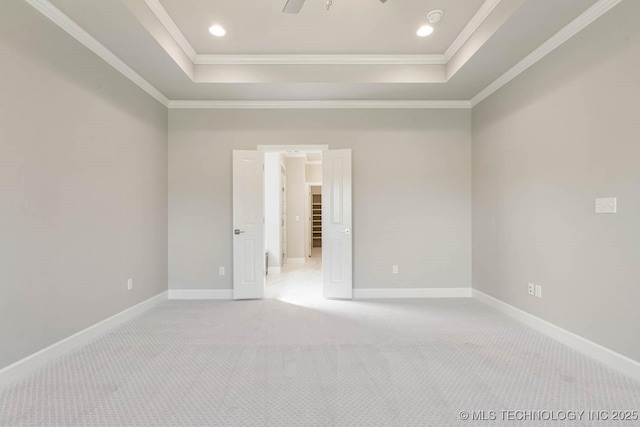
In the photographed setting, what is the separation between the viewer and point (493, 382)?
2068 mm

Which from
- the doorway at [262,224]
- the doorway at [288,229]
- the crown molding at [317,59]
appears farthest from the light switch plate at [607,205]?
the doorway at [288,229]

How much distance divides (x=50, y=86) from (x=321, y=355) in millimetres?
3074

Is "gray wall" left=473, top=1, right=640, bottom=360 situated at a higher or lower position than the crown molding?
lower

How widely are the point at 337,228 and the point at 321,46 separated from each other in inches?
89.9

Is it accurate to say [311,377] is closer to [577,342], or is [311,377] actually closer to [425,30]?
[577,342]

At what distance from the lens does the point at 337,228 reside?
13.8 ft

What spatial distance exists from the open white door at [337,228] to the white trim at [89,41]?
94.8 inches

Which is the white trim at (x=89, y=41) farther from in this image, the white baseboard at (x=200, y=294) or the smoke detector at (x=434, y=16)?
the smoke detector at (x=434, y=16)

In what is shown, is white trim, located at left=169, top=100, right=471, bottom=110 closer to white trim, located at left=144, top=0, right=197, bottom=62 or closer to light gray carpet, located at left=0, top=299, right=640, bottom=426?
white trim, located at left=144, top=0, right=197, bottom=62

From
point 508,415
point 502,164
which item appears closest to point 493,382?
point 508,415

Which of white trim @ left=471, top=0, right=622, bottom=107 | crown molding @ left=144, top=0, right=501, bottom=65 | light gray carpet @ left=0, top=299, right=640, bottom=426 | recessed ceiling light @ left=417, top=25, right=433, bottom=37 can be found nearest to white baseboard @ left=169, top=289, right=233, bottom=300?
light gray carpet @ left=0, top=299, right=640, bottom=426

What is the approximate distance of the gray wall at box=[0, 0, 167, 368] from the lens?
80.7 inches

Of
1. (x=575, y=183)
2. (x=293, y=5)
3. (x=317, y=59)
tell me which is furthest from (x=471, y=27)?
(x=293, y=5)

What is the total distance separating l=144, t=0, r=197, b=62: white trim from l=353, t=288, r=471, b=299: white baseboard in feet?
12.0
